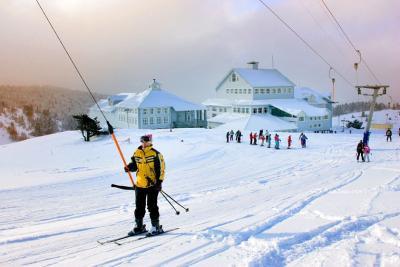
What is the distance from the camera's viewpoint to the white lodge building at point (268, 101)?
57.6 m

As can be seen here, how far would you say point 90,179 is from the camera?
60.7ft

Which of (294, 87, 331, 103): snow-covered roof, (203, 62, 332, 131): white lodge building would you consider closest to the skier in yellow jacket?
(203, 62, 332, 131): white lodge building

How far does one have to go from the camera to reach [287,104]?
205 feet

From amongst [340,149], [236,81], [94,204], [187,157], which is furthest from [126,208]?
[236,81]

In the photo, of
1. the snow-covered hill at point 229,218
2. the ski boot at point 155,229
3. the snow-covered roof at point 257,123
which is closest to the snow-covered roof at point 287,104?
the snow-covered roof at point 257,123

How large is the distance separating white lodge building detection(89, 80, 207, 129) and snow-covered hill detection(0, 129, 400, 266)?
1521 inches

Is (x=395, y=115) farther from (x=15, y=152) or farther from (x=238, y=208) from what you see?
(x=238, y=208)

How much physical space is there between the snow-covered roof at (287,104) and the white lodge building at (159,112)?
6.37m

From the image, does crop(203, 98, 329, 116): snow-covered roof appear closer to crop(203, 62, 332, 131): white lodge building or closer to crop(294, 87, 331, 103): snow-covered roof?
crop(203, 62, 332, 131): white lodge building

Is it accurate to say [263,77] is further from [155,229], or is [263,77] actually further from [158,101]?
[155,229]

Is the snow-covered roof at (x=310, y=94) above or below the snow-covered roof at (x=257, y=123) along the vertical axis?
above

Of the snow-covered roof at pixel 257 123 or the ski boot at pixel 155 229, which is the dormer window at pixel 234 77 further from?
the ski boot at pixel 155 229

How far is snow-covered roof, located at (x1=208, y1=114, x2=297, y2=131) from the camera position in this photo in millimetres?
51094

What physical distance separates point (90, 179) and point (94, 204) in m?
6.17
